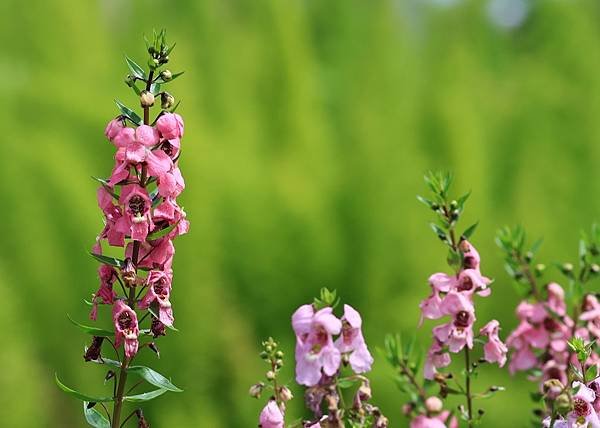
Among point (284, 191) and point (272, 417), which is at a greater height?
point (284, 191)

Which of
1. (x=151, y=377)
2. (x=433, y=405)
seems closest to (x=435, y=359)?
(x=433, y=405)

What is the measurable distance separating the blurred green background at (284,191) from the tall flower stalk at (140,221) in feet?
4.09

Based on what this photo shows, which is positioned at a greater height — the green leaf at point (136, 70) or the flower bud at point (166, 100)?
the green leaf at point (136, 70)

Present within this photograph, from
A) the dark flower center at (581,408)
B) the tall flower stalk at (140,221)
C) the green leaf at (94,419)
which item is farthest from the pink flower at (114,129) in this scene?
the dark flower center at (581,408)

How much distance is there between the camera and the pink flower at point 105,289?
1.25 feet

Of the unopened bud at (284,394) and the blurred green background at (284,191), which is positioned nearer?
the unopened bud at (284,394)

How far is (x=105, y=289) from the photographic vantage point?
38 cm

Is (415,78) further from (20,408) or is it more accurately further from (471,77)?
(20,408)

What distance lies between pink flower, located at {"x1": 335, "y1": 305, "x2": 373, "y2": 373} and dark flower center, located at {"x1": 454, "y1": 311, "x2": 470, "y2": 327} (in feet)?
0.20

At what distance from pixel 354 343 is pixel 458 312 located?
63 mm

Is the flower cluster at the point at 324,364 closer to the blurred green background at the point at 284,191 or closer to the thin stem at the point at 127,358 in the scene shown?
the thin stem at the point at 127,358

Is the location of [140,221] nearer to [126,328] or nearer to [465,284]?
[126,328]

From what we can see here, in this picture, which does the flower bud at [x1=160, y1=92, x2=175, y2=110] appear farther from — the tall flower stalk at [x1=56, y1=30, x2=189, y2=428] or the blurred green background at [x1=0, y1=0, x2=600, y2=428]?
the blurred green background at [x1=0, y1=0, x2=600, y2=428]

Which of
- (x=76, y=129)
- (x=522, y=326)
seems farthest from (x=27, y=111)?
(x=522, y=326)
